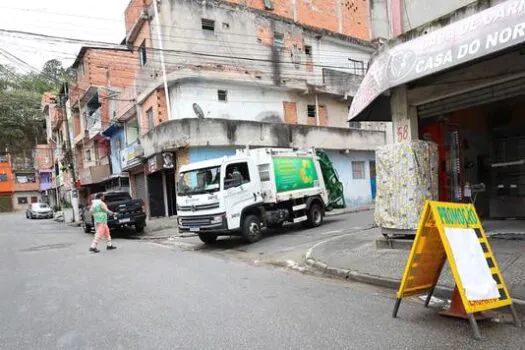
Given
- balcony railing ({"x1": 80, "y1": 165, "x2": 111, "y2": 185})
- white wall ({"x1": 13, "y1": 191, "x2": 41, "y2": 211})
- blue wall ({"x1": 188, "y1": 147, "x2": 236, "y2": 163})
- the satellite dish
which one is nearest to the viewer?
blue wall ({"x1": 188, "y1": 147, "x2": 236, "y2": 163})

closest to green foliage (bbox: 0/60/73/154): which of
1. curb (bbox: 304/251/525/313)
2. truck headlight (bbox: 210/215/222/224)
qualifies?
truck headlight (bbox: 210/215/222/224)

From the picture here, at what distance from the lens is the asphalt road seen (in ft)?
15.8

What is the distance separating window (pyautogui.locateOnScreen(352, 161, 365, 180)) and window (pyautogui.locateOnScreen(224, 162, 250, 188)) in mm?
14594

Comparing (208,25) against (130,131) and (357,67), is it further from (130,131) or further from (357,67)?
(357,67)

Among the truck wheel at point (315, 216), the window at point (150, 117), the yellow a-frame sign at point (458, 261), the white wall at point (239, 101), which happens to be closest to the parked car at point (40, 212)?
the window at point (150, 117)

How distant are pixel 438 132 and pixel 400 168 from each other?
1675 millimetres

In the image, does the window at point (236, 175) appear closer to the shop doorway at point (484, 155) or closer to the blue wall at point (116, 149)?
the shop doorway at point (484, 155)

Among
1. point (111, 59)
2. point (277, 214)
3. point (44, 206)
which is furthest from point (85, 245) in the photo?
point (44, 206)

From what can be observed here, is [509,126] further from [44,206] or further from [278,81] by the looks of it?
[44,206]

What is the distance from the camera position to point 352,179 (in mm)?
26750

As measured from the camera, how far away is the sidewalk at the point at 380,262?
21.4 ft

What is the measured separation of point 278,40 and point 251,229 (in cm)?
1527

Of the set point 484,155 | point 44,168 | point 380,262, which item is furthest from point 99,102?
point 44,168

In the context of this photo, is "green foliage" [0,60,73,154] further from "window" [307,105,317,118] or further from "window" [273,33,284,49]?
"window" [307,105,317,118]
